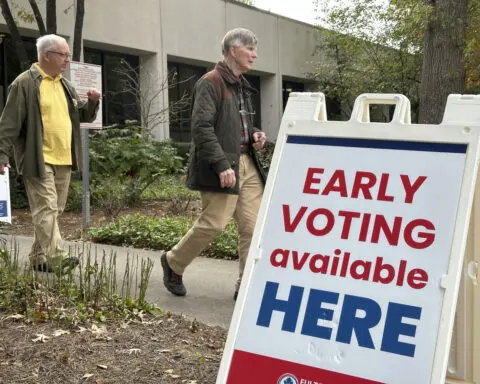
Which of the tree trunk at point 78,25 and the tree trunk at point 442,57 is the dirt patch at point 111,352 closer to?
the tree trunk at point 442,57

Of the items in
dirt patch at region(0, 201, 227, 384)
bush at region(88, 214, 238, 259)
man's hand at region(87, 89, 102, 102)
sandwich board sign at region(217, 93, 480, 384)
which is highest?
man's hand at region(87, 89, 102, 102)

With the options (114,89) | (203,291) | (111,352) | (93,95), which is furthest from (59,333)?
(114,89)

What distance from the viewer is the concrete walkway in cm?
447

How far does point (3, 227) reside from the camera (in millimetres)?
4840

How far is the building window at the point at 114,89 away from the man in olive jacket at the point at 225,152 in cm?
1302

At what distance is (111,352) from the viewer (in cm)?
353

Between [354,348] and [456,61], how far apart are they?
7263 millimetres

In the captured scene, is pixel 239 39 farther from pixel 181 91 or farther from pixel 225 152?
pixel 181 91

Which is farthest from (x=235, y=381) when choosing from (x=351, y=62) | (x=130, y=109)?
(x=351, y=62)

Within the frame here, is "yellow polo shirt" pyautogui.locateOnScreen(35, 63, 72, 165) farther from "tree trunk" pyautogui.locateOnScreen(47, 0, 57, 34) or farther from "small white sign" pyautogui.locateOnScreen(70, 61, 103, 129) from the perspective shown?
"tree trunk" pyautogui.locateOnScreen(47, 0, 57, 34)

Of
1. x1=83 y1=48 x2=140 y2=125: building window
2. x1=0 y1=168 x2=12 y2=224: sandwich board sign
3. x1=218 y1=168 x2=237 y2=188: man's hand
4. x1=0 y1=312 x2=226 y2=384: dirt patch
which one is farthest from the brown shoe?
x1=83 y1=48 x2=140 y2=125: building window

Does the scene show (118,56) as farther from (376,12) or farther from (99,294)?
(99,294)

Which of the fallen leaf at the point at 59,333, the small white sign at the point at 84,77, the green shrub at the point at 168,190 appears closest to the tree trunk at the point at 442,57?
the green shrub at the point at 168,190

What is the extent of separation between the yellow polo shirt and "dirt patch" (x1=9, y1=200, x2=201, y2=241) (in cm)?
265
